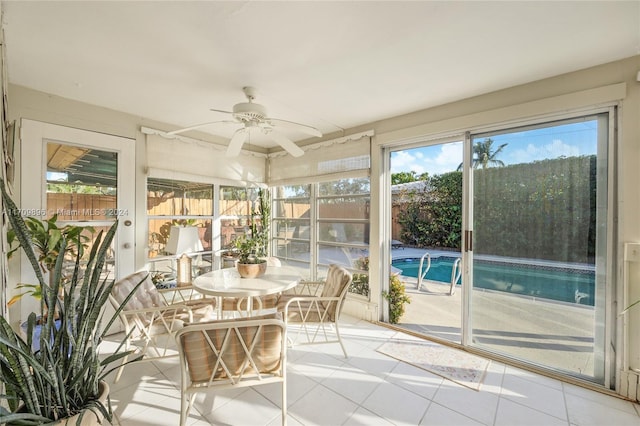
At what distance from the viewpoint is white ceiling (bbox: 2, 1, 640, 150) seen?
5.01 ft

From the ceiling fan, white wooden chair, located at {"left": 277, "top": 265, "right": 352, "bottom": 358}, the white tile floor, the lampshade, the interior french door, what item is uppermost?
the ceiling fan

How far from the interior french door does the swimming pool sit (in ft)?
12.3

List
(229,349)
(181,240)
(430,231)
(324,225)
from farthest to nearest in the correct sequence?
(430,231) < (324,225) < (181,240) < (229,349)

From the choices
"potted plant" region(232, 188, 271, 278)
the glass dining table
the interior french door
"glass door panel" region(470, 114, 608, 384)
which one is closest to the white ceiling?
the interior french door

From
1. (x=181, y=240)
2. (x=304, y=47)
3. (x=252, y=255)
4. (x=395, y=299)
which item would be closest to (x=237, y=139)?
(x=304, y=47)

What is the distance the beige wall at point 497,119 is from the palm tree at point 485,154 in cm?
20

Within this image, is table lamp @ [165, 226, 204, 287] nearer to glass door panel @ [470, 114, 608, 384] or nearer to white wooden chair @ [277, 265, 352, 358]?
white wooden chair @ [277, 265, 352, 358]

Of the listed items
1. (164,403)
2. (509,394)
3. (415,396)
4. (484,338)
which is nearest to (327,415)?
(415,396)

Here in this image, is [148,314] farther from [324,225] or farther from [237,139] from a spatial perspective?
[324,225]

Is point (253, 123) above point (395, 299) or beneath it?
above

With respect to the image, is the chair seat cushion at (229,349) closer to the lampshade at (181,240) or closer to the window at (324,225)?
the lampshade at (181,240)

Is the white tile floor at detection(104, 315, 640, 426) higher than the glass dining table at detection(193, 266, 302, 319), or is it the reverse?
the glass dining table at detection(193, 266, 302, 319)

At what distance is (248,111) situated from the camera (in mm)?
2033

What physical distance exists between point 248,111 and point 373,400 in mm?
2281
